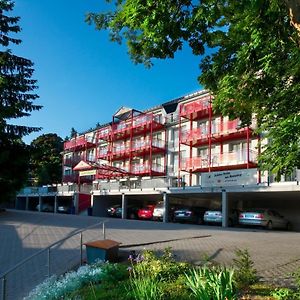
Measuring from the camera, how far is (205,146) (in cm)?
4238

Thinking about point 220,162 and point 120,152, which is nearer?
point 220,162

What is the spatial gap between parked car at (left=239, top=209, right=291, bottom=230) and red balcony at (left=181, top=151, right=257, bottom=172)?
6606 millimetres

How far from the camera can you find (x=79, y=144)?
201ft

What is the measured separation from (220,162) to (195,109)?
601 cm

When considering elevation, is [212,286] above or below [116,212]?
below

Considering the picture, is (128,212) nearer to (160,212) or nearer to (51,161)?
(160,212)

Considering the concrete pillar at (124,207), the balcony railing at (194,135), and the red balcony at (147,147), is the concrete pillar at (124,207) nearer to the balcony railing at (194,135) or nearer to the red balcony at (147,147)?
the red balcony at (147,147)

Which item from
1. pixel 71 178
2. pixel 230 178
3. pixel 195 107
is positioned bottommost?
pixel 230 178

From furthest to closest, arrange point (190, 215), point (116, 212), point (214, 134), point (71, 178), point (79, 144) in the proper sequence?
point (79, 144) < point (71, 178) < point (116, 212) < point (214, 134) < point (190, 215)

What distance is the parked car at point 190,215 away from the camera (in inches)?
1325

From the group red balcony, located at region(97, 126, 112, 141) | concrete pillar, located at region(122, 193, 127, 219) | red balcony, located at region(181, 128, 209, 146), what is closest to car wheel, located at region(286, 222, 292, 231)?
red balcony, located at region(181, 128, 209, 146)

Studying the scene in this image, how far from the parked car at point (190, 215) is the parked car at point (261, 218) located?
5.04 m

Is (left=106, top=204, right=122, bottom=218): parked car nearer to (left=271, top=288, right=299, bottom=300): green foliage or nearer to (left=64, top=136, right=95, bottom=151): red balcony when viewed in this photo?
(left=64, top=136, right=95, bottom=151): red balcony

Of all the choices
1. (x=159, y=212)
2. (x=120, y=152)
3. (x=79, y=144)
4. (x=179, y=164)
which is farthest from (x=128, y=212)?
(x=79, y=144)
